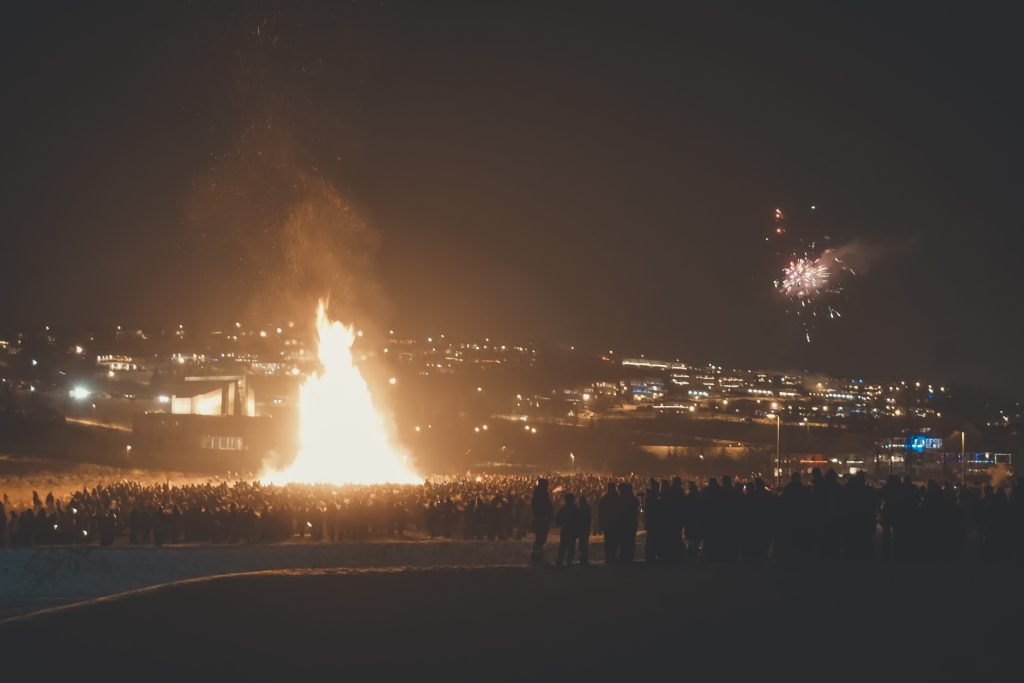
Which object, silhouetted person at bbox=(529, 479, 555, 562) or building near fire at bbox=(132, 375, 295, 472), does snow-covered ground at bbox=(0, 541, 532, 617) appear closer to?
silhouetted person at bbox=(529, 479, 555, 562)

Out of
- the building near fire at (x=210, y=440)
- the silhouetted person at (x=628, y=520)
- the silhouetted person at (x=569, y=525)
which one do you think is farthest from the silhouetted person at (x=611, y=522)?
the building near fire at (x=210, y=440)

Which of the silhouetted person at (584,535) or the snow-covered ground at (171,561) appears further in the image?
the snow-covered ground at (171,561)

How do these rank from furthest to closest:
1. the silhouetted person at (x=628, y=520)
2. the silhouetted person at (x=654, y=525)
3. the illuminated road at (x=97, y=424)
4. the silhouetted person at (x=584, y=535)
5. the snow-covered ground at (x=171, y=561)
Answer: the illuminated road at (x=97, y=424) → the snow-covered ground at (x=171, y=561) → the silhouetted person at (x=584, y=535) → the silhouetted person at (x=654, y=525) → the silhouetted person at (x=628, y=520)

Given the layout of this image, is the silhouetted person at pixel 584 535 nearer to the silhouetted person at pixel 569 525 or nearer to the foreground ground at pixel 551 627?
the silhouetted person at pixel 569 525

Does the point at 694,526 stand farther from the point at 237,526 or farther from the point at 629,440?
the point at 629,440

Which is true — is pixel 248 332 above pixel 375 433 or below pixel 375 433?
above

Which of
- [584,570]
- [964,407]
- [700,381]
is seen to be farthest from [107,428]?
[700,381]

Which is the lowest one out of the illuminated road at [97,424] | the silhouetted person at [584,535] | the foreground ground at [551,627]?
the foreground ground at [551,627]
